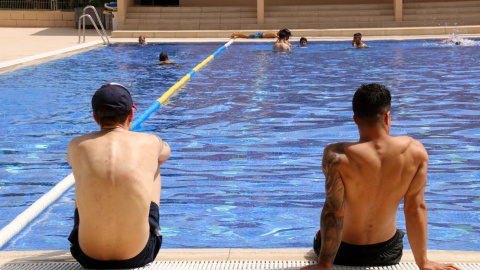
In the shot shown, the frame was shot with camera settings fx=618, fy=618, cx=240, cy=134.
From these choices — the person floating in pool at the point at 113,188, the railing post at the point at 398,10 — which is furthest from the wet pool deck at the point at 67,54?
the railing post at the point at 398,10

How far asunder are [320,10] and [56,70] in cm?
1434

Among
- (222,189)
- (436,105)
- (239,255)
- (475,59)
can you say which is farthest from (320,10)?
(239,255)

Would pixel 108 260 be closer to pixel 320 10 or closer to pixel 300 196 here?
pixel 300 196

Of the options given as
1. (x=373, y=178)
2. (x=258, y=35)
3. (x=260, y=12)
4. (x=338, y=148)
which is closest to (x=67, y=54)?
(x=258, y=35)

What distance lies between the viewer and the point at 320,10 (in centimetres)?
2569

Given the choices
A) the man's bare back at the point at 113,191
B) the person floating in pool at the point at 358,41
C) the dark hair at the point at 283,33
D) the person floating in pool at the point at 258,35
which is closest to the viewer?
the man's bare back at the point at 113,191

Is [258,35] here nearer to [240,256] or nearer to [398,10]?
[398,10]

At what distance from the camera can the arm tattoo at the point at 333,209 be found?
2777 mm

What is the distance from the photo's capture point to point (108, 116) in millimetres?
2959

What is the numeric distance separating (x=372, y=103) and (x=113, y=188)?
122 centimetres

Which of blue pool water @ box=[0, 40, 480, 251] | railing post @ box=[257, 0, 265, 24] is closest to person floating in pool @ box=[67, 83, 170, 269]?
blue pool water @ box=[0, 40, 480, 251]

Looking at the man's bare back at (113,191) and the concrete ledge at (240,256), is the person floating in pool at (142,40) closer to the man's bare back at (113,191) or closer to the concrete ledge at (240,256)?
the concrete ledge at (240,256)

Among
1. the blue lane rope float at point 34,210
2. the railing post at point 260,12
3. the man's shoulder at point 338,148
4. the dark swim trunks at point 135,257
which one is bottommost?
the blue lane rope float at point 34,210

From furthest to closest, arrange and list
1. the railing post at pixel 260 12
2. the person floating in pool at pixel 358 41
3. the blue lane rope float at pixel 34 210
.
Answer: the railing post at pixel 260 12 < the person floating in pool at pixel 358 41 < the blue lane rope float at pixel 34 210
